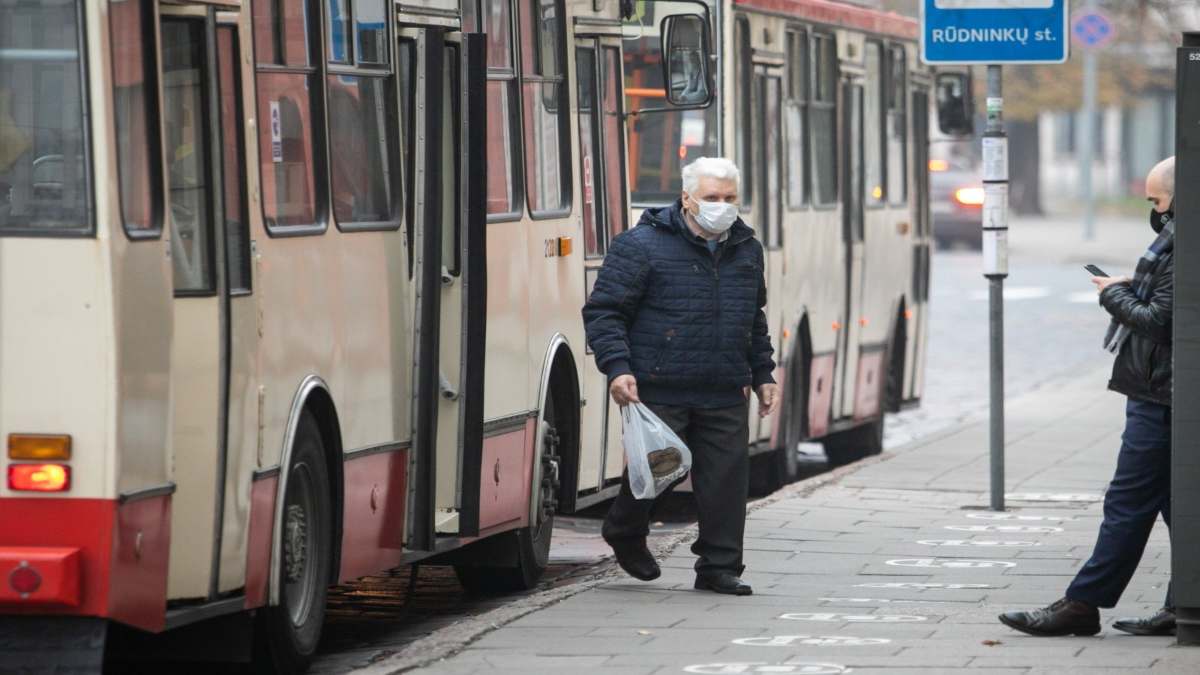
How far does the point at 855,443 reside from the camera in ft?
60.6

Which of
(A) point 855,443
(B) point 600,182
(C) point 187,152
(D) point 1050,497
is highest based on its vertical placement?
(C) point 187,152

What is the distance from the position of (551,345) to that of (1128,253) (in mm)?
33474

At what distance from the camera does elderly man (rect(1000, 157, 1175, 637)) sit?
8.55 m

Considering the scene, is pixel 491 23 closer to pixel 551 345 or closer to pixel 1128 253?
pixel 551 345

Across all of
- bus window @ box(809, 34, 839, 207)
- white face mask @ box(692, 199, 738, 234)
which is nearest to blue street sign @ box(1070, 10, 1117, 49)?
bus window @ box(809, 34, 839, 207)

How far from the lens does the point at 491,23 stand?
10328 millimetres

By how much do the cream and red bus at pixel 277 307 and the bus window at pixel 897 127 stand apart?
7.53 m

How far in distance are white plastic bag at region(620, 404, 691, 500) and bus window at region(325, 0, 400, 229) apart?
4.11ft

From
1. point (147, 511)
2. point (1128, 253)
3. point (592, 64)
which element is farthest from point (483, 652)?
point (1128, 253)

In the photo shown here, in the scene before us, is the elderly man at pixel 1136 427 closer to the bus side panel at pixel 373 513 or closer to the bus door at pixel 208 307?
the bus side panel at pixel 373 513

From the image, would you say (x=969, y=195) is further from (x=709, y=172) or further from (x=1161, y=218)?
(x=1161, y=218)

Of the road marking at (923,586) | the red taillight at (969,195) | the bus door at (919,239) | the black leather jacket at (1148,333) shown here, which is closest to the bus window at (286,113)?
the black leather jacket at (1148,333)

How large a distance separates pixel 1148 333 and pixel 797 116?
798cm

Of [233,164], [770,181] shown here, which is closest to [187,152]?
[233,164]
